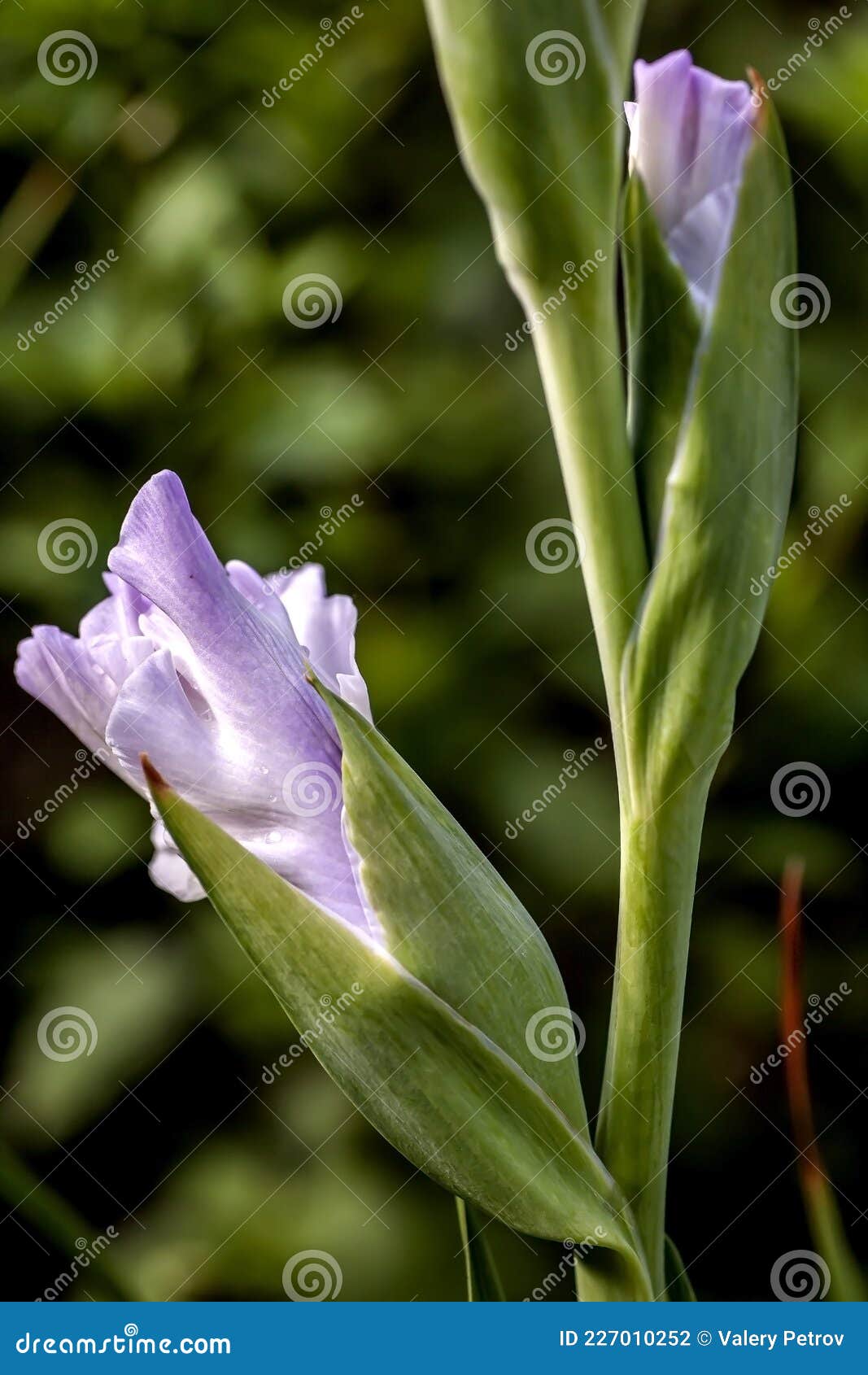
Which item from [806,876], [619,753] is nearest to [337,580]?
[806,876]

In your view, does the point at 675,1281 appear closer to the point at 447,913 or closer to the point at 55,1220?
the point at 447,913

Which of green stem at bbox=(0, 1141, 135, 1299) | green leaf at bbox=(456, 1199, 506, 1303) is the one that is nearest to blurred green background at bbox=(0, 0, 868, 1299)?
green stem at bbox=(0, 1141, 135, 1299)

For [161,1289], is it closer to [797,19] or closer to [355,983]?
[355,983]

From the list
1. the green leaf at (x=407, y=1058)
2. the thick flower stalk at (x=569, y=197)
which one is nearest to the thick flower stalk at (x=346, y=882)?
the green leaf at (x=407, y=1058)

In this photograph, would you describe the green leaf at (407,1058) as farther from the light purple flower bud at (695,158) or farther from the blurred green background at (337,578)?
the blurred green background at (337,578)

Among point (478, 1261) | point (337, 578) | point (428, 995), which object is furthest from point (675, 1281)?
point (337, 578)

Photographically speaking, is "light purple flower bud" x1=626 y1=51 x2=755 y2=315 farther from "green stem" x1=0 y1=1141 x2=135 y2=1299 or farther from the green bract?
"green stem" x1=0 y1=1141 x2=135 y2=1299
